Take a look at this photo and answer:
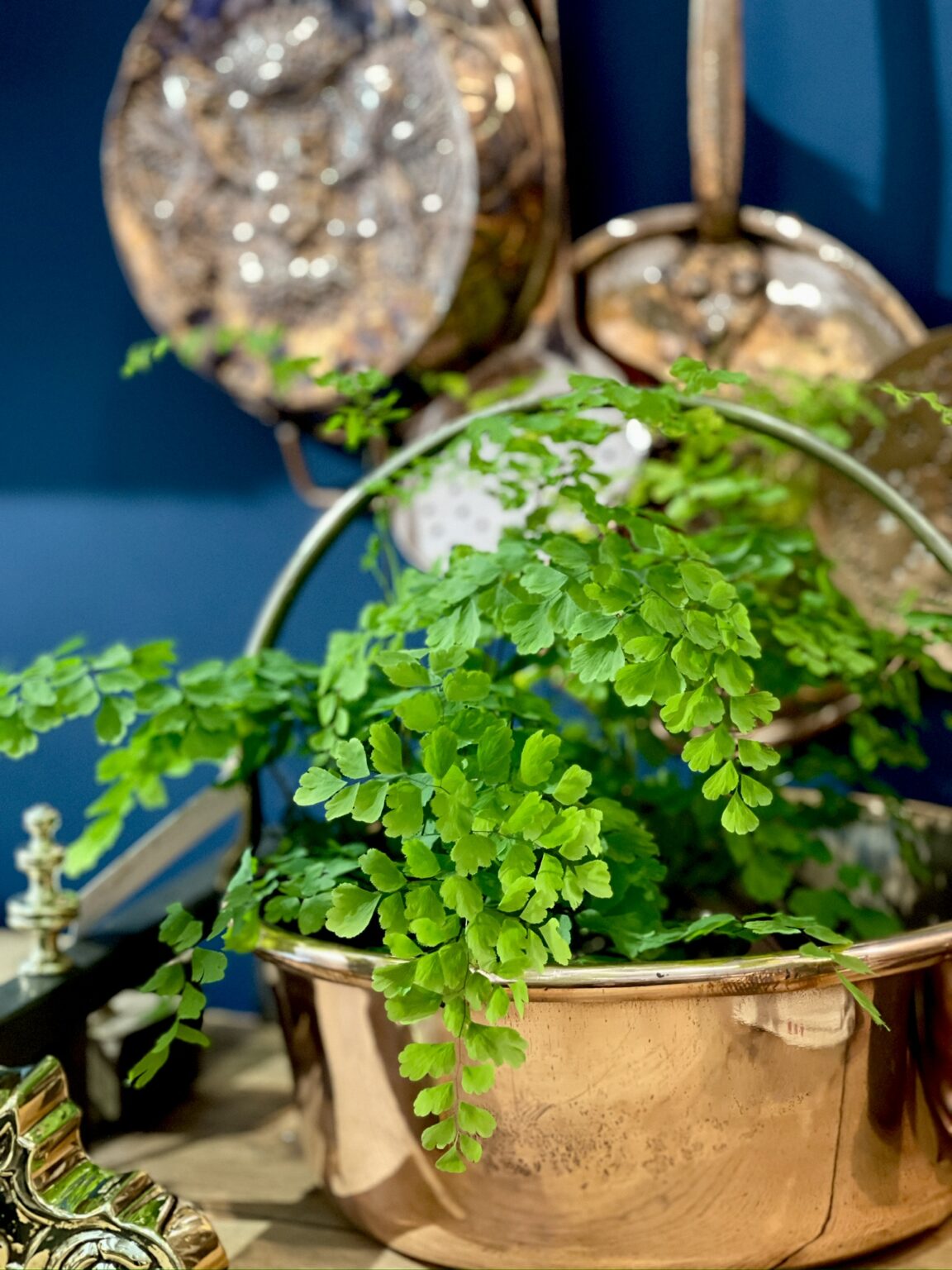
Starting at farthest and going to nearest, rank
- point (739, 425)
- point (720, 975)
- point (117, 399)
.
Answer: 1. point (117, 399)
2. point (739, 425)
3. point (720, 975)

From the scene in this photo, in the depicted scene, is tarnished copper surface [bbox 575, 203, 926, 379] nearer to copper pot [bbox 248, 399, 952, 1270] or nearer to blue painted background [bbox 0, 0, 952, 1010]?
blue painted background [bbox 0, 0, 952, 1010]

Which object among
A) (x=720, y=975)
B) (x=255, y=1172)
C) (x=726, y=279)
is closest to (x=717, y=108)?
(x=726, y=279)

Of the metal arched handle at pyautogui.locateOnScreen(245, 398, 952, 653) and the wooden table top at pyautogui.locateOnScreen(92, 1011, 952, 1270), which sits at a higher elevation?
the metal arched handle at pyautogui.locateOnScreen(245, 398, 952, 653)

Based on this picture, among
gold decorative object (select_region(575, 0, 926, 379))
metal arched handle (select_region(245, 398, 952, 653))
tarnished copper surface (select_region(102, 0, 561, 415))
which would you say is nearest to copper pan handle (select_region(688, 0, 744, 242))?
gold decorative object (select_region(575, 0, 926, 379))

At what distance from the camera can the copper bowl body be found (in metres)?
0.50

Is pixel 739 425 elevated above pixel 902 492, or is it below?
above

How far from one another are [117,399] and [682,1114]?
92 cm

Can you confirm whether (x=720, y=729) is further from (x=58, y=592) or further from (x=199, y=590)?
(x=58, y=592)

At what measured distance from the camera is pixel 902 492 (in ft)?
2.77

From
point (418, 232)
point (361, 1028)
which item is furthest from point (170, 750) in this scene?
point (418, 232)

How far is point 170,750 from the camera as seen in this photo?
0.64 meters

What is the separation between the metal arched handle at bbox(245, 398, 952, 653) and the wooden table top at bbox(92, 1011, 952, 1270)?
305 millimetres

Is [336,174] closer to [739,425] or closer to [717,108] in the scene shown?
[717,108]

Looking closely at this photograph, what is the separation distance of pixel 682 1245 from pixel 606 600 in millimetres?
290
